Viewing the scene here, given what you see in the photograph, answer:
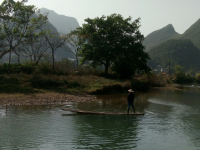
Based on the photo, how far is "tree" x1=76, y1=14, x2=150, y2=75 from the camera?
40.5 m

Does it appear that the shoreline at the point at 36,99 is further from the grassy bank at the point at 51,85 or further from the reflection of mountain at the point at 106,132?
the reflection of mountain at the point at 106,132

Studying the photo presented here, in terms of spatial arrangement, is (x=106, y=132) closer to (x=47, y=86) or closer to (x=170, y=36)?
(x=47, y=86)

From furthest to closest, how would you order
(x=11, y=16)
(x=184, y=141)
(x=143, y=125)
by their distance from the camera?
(x=11, y=16), (x=143, y=125), (x=184, y=141)

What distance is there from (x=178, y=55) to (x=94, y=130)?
116300 millimetres

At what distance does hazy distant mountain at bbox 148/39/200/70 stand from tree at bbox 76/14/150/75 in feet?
264

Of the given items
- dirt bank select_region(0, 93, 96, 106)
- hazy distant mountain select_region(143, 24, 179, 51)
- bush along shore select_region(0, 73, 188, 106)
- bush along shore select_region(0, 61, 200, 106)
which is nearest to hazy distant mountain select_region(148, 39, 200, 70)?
hazy distant mountain select_region(143, 24, 179, 51)

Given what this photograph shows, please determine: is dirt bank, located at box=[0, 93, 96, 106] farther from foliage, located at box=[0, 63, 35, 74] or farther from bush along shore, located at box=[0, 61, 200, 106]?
foliage, located at box=[0, 63, 35, 74]

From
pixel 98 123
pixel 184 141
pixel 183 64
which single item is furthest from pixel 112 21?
pixel 183 64

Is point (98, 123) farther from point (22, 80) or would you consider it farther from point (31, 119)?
point (22, 80)

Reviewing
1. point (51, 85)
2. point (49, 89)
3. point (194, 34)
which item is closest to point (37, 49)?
point (51, 85)

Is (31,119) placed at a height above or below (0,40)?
below

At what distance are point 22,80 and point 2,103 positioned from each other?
8.15 m

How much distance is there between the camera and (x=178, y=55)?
122 meters

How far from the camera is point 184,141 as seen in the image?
12.2 meters
